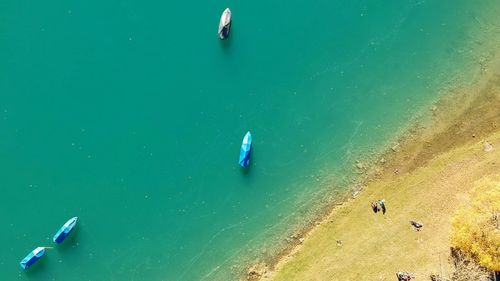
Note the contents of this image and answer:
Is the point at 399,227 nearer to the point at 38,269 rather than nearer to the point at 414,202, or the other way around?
the point at 414,202

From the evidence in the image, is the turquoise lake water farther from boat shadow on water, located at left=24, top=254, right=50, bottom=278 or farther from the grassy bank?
the grassy bank

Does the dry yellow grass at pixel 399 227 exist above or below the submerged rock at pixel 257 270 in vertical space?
below

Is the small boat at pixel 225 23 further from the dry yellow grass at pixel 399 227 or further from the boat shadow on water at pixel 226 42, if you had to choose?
the dry yellow grass at pixel 399 227

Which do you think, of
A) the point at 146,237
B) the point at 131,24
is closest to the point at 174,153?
the point at 146,237

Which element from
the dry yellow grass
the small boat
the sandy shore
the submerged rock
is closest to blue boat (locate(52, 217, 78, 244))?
the submerged rock

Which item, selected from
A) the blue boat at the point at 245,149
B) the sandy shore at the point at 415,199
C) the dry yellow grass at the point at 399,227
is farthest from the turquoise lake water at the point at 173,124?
the dry yellow grass at the point at 399,227

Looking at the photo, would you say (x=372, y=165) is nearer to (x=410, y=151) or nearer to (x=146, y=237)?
(x=410, y=151)
